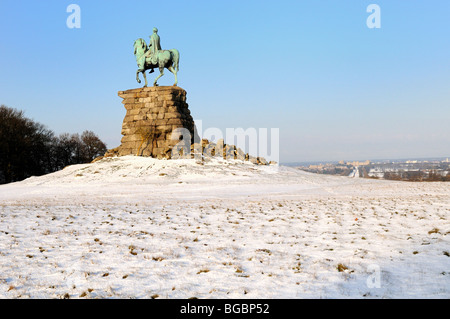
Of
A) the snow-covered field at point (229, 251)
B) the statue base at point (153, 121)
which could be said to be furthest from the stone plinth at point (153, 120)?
the snow-covered field at point (229, 251)

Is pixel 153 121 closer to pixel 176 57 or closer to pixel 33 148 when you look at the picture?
pixel 176 57

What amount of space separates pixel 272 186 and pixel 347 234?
47.1 feet

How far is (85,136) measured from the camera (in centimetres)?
5519

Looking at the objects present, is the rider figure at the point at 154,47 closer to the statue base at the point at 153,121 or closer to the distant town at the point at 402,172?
the statue base at the point at 153,121

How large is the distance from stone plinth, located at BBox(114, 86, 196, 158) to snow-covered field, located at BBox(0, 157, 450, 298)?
19193 millimetres

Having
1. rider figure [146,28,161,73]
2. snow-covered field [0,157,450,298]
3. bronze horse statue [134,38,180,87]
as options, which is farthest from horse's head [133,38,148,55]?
snow-covered field [0,157,450,298]

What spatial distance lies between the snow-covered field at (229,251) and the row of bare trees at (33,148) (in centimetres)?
3046

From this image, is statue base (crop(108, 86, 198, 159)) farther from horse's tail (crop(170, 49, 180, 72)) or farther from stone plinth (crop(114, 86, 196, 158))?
horse's tail (crop(170, 49, 180, 72))

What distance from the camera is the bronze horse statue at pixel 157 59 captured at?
107 ft

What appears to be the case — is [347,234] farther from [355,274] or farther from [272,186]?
[272,186]

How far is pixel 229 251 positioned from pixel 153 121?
26.9 metres

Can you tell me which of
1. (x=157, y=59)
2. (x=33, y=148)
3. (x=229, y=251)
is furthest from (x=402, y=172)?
(x=229, y=251)

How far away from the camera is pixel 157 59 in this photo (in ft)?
108
